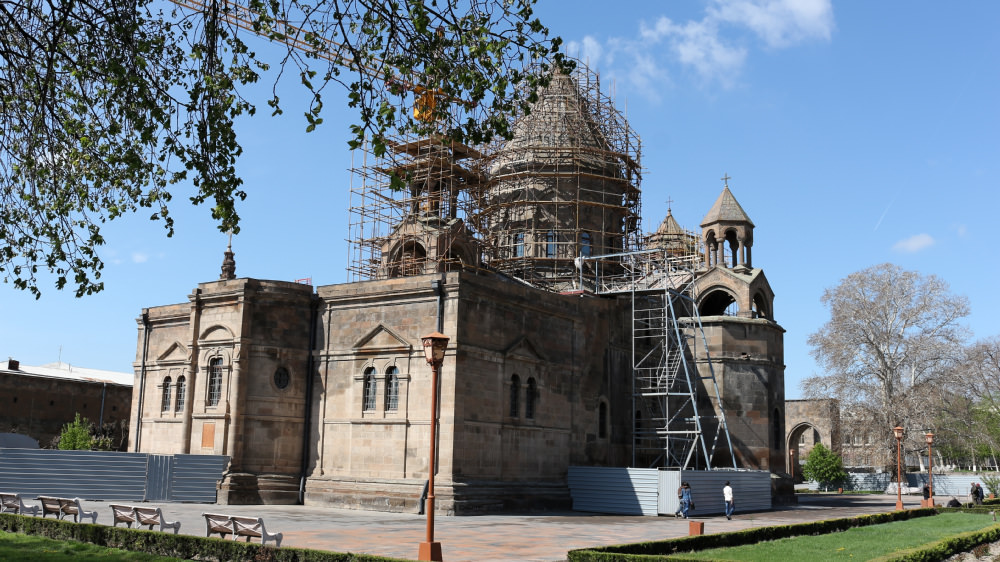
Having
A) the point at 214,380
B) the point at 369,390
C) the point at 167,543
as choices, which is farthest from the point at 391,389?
the point at 167,543

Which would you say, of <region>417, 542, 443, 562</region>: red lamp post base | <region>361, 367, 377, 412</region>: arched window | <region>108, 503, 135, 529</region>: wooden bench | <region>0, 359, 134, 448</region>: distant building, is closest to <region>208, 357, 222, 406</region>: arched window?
<region>361, 367, 377, 412</region>: arched window

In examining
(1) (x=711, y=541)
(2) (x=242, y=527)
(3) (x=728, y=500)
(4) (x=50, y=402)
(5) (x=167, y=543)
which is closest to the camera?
(5) (x=167, y=543)

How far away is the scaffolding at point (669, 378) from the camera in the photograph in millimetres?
36656

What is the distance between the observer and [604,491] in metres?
32.2

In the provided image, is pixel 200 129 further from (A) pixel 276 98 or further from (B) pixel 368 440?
(B) pixel 368 440

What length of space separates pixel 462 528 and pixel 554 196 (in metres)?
21.0

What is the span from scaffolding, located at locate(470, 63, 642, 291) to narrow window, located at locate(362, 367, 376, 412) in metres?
11.1

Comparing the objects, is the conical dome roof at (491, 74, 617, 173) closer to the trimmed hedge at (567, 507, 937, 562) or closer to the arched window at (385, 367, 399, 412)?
the arched window at (385, 367, 399, 412)

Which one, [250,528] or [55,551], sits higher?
[250,528]

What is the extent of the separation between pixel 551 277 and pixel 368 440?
1353 cm

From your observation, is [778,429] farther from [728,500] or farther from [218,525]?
[218,525]

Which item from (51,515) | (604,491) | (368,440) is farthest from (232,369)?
(604,491)

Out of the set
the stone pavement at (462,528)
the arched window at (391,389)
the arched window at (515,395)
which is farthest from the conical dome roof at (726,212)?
the arched window at (391,389)

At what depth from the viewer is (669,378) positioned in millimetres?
37188
